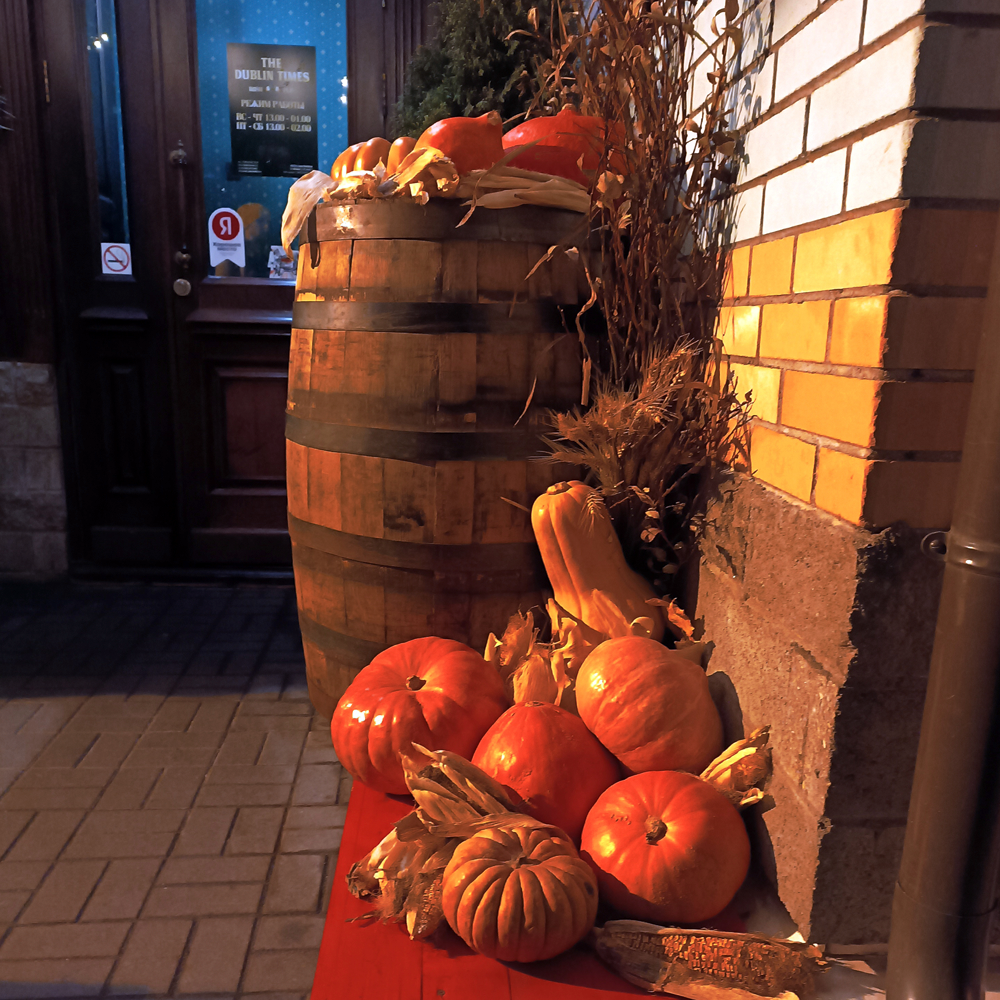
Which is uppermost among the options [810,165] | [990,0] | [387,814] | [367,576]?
[990,0]

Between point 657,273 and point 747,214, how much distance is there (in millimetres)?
296

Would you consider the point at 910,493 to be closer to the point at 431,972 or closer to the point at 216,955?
the point at 431,972

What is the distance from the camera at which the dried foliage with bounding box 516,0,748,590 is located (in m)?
1.73

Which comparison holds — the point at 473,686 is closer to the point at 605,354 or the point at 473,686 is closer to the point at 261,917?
the point at 261,917

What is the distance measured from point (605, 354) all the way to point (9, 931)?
1.80 m

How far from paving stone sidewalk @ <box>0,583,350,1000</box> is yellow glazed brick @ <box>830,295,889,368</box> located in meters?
1.46

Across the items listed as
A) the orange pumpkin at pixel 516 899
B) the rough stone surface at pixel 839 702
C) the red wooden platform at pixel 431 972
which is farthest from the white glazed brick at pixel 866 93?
the red wooden platform at pixel 431 972

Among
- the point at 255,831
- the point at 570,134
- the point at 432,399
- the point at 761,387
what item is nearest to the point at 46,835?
the point at 255,831

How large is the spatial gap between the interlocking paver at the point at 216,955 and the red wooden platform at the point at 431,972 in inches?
12.7

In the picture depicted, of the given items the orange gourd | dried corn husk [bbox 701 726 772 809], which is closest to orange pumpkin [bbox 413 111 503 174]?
the orange gourd

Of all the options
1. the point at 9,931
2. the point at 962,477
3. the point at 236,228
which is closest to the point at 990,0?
the point at 962,477

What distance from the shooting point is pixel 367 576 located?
6.47 feet

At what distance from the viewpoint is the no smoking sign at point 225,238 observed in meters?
3.72

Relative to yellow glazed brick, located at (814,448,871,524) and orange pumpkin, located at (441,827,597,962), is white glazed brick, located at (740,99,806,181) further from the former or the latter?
orange pumpkin, located at (441,827,597,962)
